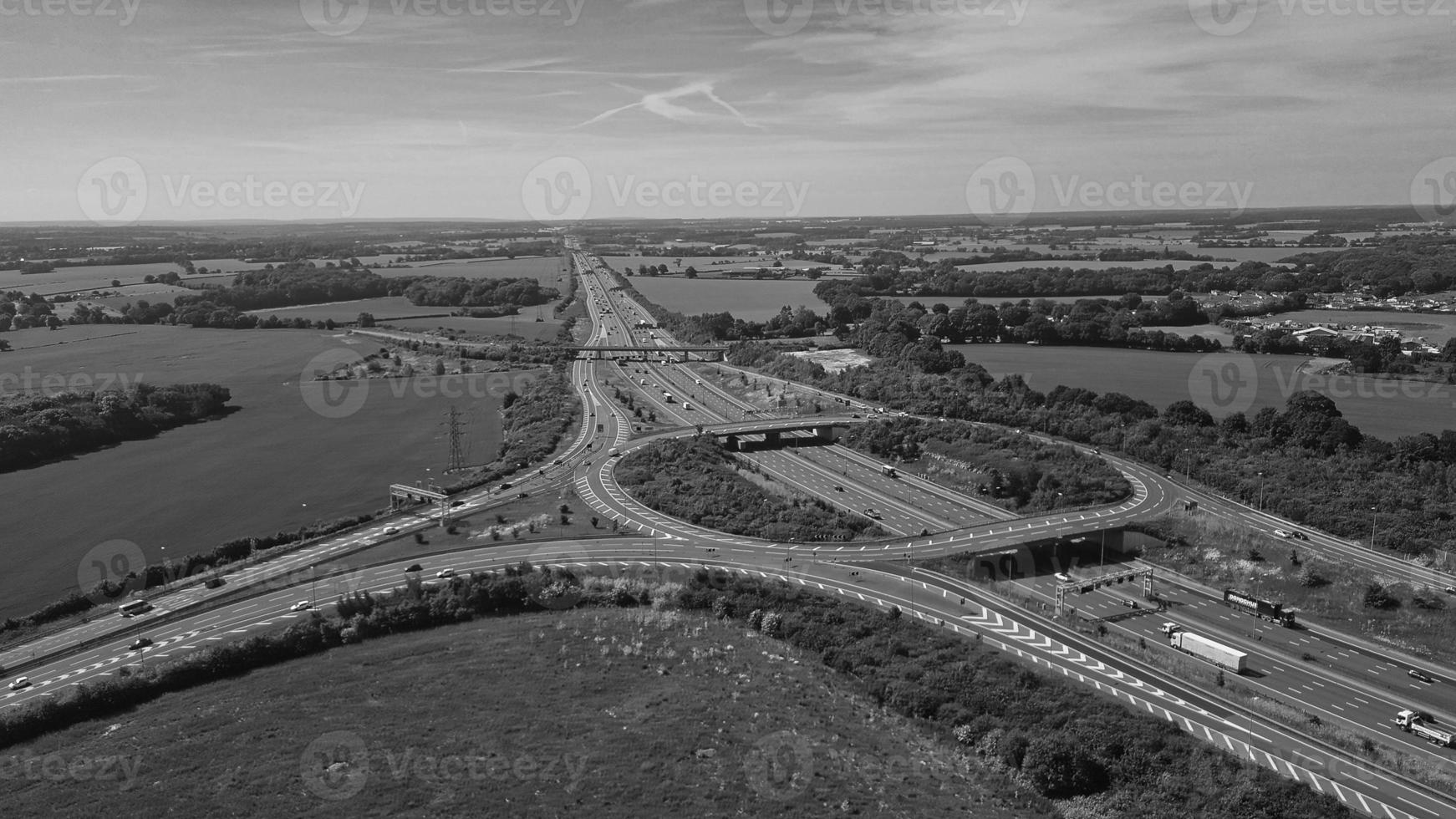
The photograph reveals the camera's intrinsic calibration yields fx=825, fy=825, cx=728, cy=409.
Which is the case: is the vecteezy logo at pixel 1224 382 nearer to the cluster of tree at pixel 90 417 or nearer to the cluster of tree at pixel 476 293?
the cluster of tree at pixel 90 417

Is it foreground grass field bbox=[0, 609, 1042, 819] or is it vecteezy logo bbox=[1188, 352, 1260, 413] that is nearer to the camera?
foreground grass field bbox=[0, 609, 1042, 819]

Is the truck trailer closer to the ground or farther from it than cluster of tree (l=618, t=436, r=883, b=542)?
closer to the ground

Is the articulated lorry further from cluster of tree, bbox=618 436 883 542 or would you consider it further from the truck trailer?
cluster of tree, bbox=618 436 883 542


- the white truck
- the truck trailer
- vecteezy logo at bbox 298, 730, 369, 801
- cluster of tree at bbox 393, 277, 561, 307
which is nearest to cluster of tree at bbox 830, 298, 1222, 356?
the truck trailer

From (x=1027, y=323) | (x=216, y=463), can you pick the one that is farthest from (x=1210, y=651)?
(x=1027, y=323)

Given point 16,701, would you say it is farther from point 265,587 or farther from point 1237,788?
point 1237,788
